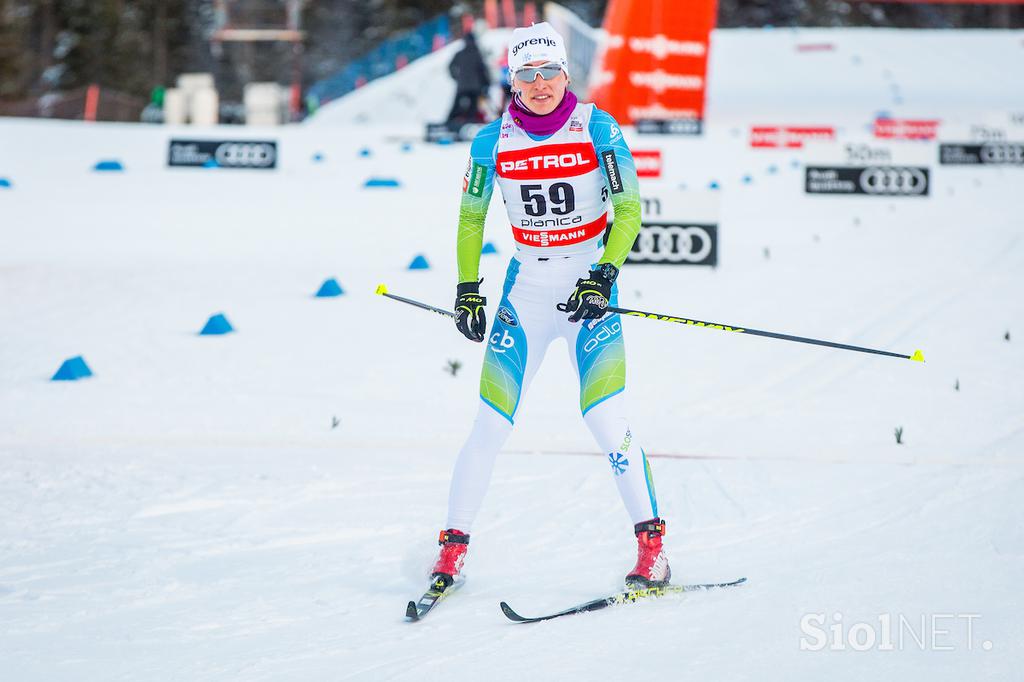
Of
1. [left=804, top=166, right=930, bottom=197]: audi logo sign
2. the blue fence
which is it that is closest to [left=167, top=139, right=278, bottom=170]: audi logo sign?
[left=804, top=166, right=930, bottom=197]: audi logo sign

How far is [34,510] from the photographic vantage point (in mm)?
5504

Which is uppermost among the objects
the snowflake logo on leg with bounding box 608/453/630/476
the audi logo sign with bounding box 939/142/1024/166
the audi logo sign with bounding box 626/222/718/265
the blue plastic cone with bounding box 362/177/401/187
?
the audi logo sign with bounding box 939/142/1024/166

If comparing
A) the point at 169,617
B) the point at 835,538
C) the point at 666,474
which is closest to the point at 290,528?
the point at 169,617

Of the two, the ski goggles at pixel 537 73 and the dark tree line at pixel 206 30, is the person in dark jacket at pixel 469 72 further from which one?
the dark tree line at pixel 206 30

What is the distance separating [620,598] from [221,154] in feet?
52.5

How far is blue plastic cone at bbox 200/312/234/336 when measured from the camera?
31.0 ft

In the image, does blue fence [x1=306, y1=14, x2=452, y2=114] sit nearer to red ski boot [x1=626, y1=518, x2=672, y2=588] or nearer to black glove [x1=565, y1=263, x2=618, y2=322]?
black glove [x1=565, y1=263, x2=618, y2=322]

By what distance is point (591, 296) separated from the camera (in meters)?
4.38

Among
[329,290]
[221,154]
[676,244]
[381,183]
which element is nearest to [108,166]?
[221,154]

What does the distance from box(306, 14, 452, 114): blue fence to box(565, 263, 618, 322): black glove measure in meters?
32.9

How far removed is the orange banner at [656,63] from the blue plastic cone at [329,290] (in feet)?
51.9

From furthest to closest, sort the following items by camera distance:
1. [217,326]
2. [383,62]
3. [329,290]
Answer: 1. [383,62]
2. [329,290]
3. [217,326]

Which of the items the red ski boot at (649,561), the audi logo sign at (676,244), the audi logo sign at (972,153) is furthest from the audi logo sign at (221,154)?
the red ski boot at (649,561)

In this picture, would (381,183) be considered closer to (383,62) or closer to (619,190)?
(619,190)
